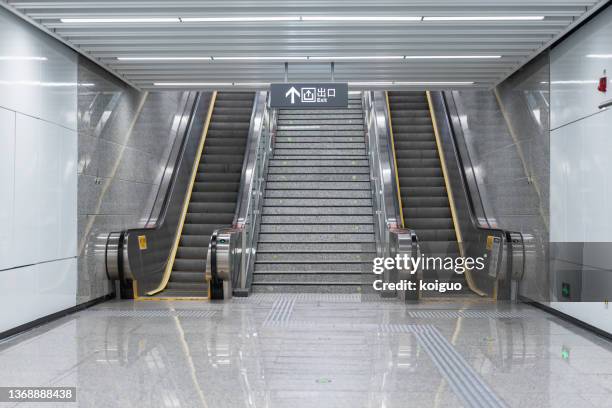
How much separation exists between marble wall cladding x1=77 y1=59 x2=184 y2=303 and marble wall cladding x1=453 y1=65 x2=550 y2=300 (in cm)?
554

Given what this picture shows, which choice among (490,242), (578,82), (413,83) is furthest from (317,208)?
(578,82)

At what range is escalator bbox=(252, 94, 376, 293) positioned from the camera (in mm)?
9805

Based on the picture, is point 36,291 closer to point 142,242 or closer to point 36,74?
point 36,74

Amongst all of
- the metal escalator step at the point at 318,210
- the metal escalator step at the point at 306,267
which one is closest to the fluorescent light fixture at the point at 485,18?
the metal escalator step at the point at 306,267

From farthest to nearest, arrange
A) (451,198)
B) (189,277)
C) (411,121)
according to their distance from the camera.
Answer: (411,121) < (451,198) < (189,277)

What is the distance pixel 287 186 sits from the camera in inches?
478

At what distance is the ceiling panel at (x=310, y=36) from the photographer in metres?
6.10

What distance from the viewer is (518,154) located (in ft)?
29.3

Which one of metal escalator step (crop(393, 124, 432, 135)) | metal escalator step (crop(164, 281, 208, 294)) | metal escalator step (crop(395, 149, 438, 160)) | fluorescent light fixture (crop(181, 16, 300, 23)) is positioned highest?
fluorescent light fixture (crop(181, 16, 300, 23))

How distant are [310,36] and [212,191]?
17.5 ft

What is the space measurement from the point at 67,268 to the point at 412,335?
13.5 ft

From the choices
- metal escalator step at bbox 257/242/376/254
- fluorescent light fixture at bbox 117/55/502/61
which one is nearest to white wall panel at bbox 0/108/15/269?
fluorescent light fixture at bbox 117/55/502/61

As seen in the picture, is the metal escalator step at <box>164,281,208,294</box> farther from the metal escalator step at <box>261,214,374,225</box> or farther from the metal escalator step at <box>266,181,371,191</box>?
the metal escalator step at <box>266,181,371,191</box>

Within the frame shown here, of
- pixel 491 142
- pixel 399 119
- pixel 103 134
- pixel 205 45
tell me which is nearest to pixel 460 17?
pixel 205 45
